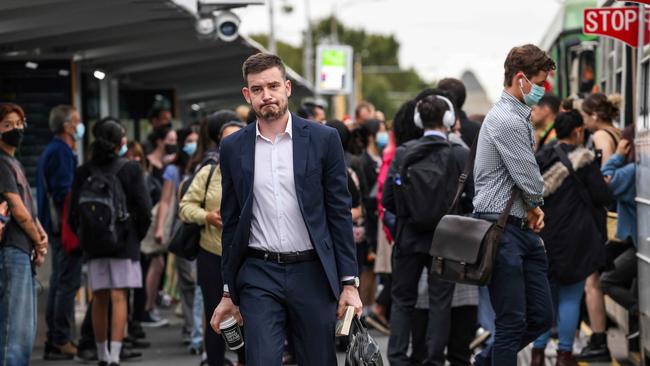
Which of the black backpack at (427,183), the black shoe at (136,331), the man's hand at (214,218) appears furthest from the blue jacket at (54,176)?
the black backpack at (427,183)

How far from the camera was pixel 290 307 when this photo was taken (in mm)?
6859

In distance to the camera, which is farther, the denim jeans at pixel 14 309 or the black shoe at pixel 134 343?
the black shoe at pixel 134 343

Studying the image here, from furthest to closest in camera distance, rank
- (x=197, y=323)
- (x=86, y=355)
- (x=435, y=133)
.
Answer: (x=197, y=323) → (x=86, y=355) → (x=435, y=133)

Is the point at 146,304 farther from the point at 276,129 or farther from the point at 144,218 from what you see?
the point at 276,129

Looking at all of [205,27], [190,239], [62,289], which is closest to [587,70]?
[205,27]

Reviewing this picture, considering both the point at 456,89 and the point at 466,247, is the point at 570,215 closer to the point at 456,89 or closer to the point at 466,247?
the point at 456,89

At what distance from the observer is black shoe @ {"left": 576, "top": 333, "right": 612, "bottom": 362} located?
1185 centimetres

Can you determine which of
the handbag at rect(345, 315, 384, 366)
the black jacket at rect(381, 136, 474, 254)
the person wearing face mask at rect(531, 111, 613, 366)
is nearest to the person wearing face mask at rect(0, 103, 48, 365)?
the black jacket at rect(381, 136, 474, 254)

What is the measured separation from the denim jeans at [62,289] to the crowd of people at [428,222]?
0.01 meters

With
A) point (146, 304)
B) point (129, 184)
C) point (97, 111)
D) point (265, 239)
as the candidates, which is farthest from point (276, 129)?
point (97, 111)

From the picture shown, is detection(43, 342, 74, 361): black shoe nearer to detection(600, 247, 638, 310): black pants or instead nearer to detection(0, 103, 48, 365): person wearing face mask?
detection(0, 103, 48, 365): person wearing face mask

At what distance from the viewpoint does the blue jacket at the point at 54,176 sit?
12.2m

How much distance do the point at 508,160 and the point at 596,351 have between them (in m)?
4.02

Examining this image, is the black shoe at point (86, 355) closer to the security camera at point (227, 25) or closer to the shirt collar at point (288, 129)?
the security camera at point (227, 25)
